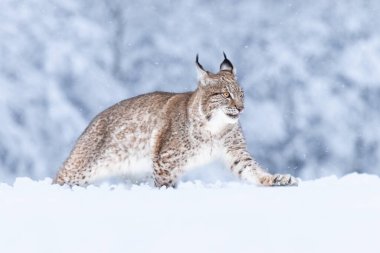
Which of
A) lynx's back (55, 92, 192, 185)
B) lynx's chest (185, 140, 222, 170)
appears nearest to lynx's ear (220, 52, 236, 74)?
lynx's back (55, 92, 192, 185)

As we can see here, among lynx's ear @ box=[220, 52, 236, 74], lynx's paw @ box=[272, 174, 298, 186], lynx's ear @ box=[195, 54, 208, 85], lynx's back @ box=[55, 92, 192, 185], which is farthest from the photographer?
lynx's back @ box=[55, 92, 192, 185]

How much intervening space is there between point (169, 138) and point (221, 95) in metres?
0.81

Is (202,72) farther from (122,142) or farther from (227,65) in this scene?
(122,142)

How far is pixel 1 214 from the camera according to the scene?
20.5 feet

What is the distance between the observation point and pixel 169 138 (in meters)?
9.08

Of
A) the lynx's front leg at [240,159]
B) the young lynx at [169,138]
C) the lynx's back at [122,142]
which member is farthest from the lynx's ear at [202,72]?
the lynx's front leg at [240,159]

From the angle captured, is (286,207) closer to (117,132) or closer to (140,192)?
(140,192)

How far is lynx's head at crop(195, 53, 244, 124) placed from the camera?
8.73 meters

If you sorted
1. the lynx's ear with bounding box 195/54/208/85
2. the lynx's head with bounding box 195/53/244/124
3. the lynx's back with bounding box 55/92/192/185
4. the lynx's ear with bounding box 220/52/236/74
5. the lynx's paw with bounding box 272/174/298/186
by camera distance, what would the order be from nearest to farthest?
the lynx's paw with bounding box 272/174/298/186 < the lynx's head with bounding box 195/53/244/124 < the lynx's ear with bounding box 195/54/208/85 < the lynx's ear with bounding box 220/52/236/74 < the lynx's back with bounding box 55/92/192/185

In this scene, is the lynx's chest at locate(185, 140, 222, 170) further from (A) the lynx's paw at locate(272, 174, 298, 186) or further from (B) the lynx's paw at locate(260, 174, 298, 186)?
(A) the lynx's paw at locate(272, 174, 298, 186)

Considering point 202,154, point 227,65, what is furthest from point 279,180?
point 227,65

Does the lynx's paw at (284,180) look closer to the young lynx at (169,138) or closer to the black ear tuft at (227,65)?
the young lynx at (169,138)

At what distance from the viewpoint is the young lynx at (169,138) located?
8867 mm

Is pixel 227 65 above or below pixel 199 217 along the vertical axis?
above
